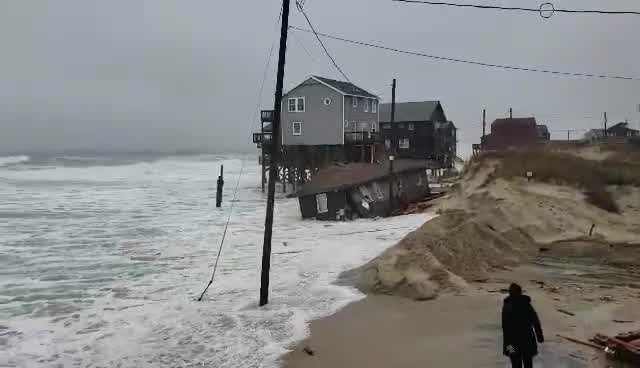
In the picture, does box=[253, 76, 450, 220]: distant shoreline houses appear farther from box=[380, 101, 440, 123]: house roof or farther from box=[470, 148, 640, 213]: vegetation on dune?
box=[470, 148, 640, 213]: vegetation on dune

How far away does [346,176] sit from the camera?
31.5m

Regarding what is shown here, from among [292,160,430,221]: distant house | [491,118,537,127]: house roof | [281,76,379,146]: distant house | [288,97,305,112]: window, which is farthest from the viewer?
[491,118,537,127]: house roof

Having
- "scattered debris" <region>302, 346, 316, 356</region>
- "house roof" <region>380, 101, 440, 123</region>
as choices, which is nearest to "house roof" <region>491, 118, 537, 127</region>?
"house roof" <region>380, 101, 440, 123</region>

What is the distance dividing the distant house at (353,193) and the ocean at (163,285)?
Result: 1286 millimetres

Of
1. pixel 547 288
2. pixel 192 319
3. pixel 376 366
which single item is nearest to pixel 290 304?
pixel 192 319

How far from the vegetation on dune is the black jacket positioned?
17.0m

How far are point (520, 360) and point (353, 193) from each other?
2171 cm

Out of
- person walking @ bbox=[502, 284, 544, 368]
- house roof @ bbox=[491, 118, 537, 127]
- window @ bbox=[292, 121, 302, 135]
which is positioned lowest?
person walking @ bbox=[502, 284, 544, 368]

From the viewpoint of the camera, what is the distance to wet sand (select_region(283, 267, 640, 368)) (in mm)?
8781

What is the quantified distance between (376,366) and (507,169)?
71.0ft

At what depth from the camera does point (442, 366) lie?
8617 mm

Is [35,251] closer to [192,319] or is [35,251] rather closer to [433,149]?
[192,319]

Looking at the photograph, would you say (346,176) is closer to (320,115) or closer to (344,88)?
(320,115)

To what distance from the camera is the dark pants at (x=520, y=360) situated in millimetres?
7461
